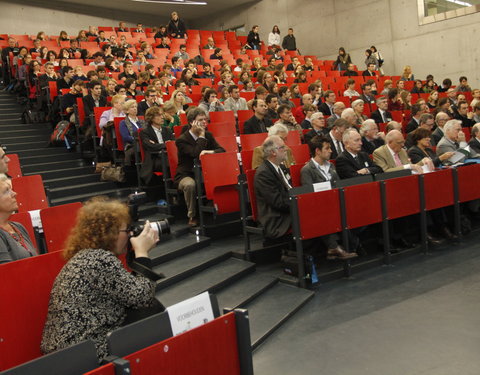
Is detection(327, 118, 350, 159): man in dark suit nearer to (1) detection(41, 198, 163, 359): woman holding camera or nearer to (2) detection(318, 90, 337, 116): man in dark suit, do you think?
(2) detection(318, 90, 337, 116): man in dark suit

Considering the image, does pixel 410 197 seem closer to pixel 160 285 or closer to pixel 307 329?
pixel 307 329

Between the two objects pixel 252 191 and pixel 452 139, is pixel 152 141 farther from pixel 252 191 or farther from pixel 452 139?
pixel 452 139

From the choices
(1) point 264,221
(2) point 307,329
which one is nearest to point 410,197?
(1) point 264,221

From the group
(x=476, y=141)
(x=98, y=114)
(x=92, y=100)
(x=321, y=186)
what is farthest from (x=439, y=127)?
(x=92, y=100)

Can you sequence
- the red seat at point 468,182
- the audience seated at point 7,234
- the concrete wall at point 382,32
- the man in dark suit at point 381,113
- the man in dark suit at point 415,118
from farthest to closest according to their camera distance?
the concrete wall at point 382,32 → the man in dark suit at point 381,113 → the man in dark suit at point 415,118 → the red seat at point 468,182 → the audience seated at point 7,234

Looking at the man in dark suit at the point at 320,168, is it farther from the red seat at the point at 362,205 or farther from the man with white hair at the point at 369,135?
the man with white hair at the point at 369,135

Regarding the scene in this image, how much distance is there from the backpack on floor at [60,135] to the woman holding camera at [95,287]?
427cm

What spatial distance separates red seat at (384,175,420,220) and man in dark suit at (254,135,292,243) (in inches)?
32.4

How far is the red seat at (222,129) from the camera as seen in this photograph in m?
5.00

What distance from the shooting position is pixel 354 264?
11.6 feet

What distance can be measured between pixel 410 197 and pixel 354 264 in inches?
29.6

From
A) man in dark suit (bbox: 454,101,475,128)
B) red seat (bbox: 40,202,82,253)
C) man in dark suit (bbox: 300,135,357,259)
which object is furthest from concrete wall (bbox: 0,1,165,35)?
red seat (bbox: 40,202,82,253)

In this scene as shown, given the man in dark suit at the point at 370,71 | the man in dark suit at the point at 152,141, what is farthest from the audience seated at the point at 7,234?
the man in dark suit at the point at 370,71

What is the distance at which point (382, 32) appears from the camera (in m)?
10.9
